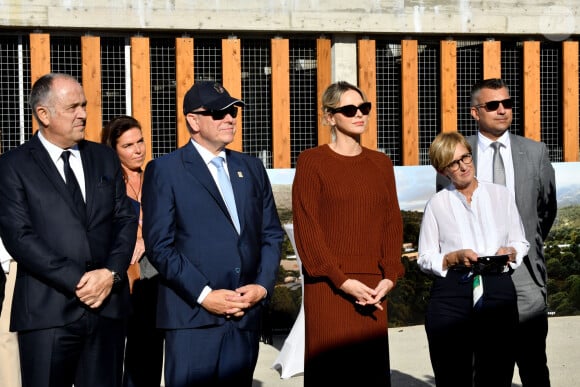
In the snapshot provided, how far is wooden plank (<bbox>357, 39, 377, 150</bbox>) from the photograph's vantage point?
10.5 m

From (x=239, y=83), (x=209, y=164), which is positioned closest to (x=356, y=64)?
(x=239, y=83)

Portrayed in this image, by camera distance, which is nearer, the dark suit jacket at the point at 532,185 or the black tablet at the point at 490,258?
the black tablet at the point at 490,258

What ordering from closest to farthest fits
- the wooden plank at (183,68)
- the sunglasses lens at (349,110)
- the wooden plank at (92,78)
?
1. the sunglasses lens at (349,110)
2. the wooden plank at (92,78)
3. the wooden plank at (183,68)

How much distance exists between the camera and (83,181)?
4.54 meters

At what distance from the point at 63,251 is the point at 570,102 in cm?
808

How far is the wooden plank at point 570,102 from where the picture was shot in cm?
1106

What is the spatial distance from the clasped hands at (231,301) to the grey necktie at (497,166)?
1796 mm

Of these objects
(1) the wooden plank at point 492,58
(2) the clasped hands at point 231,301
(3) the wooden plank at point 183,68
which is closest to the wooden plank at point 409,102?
(1) the wooden plank at point 492,58

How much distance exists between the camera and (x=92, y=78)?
1004 centimetres

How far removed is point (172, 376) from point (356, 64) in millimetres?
6622

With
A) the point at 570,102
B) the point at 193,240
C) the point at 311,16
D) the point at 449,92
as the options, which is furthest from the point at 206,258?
the point at 570,102

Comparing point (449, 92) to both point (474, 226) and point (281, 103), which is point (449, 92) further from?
point (474, 226)

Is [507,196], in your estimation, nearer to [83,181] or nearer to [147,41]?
[83,181]

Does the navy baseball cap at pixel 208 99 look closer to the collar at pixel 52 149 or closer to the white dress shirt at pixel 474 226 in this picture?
the collar at pixel 52 149
